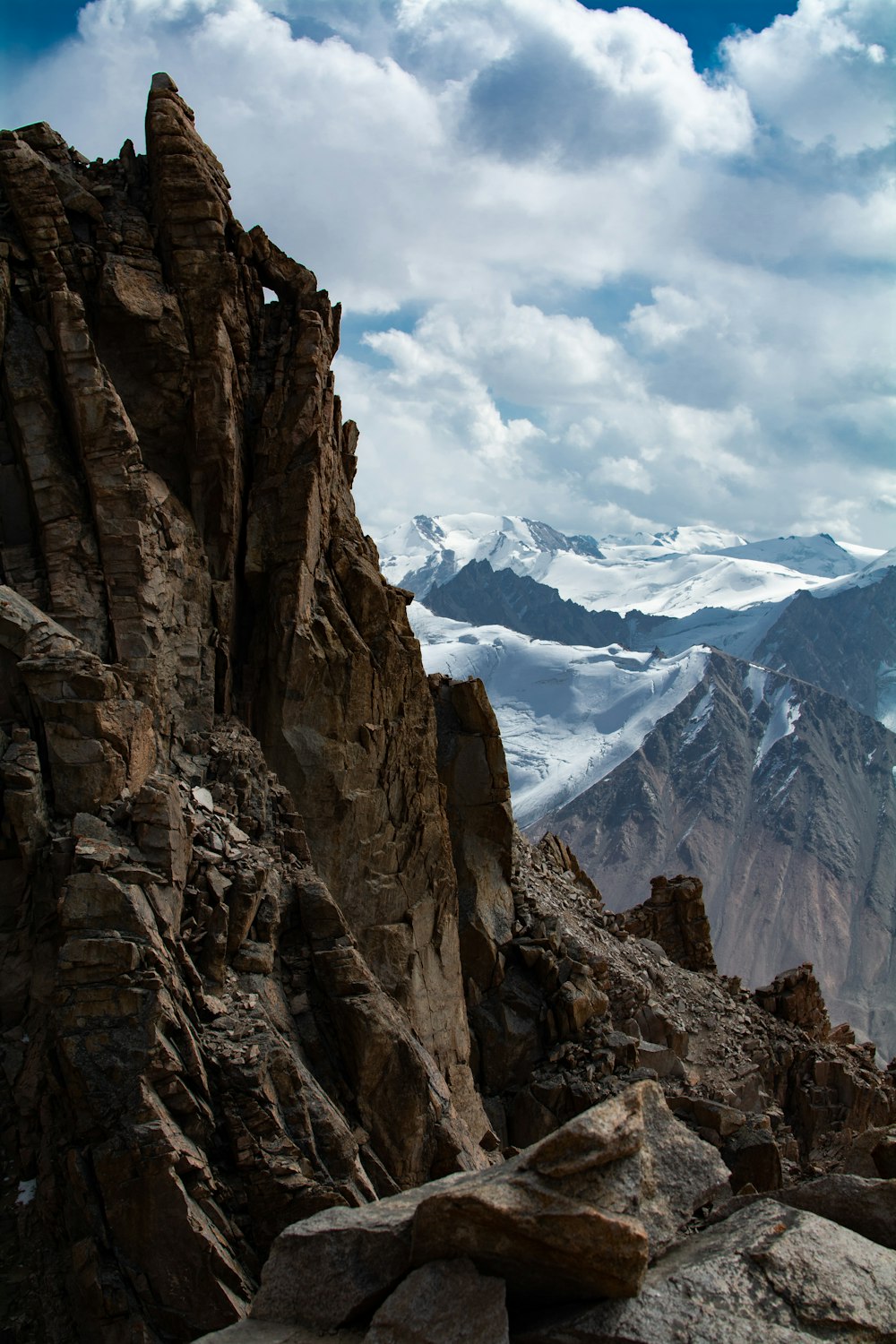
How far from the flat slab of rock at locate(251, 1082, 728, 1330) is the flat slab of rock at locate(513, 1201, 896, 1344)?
0.87ft

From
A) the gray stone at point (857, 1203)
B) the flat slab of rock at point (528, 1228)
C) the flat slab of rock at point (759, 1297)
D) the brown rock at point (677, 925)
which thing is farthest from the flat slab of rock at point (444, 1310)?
the brown rock at point (677, 925)

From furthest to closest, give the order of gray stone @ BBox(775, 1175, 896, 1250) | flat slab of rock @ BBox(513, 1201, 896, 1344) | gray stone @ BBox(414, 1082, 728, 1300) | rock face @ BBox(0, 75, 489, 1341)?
rock face @ BBox(0, 75, 489, 1341)
gray stone @ BBox(775, 1175, 896, 1250)
gray stone @ BBox(414, 1082, 728, 1300)
flat slab of rock @ BBox(513, 1201, 896, 1344)

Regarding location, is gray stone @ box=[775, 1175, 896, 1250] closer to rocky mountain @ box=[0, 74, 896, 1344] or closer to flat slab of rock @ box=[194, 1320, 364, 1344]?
rocky mountain @ box=[0, 74, 896, 1344]

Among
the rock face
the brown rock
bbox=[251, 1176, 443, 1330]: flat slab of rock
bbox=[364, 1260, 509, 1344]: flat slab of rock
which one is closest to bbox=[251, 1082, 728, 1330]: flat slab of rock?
bbox=[251, 1176, 443, 1330]: flat slab of rock

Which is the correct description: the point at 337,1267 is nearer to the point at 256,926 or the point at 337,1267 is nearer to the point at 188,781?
the point at 256,926

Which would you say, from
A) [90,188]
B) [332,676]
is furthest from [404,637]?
[90,188]

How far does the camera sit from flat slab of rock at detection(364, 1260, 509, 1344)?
27.5 feet

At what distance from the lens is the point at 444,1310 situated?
28.1 ft

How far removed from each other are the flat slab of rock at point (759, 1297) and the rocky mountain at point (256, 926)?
0.13 feet

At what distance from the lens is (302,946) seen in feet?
70.2

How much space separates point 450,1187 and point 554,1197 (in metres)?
1.21

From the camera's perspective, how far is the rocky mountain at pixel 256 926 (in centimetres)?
933

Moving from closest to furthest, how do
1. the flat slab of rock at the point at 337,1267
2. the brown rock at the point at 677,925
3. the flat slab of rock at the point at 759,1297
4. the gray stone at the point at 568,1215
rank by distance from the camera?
the flat slab of rock at the point at 759,1297
the gray stone at the point at 568,1215
the flat slab of rock at the point at 337,1267
the brown rock at the point at 677,925

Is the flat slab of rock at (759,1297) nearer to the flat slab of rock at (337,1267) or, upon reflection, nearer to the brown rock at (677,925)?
the flat slab of rock at (337,1267)
